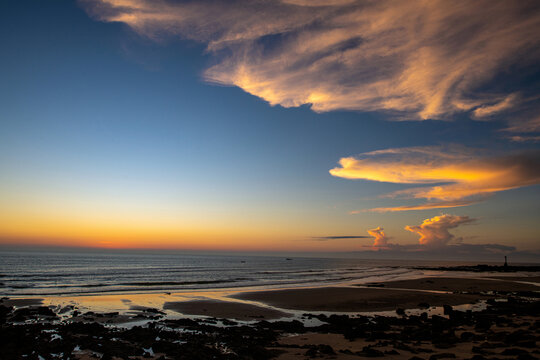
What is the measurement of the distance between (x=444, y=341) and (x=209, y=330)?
12367 millimetres

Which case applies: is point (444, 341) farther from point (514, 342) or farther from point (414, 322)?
point (414, 322)

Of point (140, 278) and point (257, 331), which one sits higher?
point (257, 331)

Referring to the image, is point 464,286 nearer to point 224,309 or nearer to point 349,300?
point 349,300

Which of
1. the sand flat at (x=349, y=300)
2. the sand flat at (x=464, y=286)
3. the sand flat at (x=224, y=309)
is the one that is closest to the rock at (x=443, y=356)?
the sand flat at (x=224, y=309)

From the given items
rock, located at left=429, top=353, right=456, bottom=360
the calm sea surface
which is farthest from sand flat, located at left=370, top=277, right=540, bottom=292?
rock, located at left=429, top=353, right=456, bottom=360

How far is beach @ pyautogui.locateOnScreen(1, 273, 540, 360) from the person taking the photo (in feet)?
44.8

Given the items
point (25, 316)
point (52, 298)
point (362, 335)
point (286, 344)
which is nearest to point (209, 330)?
point (286, 344)

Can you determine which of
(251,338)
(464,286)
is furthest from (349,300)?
(464,286)

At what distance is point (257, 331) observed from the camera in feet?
60.3

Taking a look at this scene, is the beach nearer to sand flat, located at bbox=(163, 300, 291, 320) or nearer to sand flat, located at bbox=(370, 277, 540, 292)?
sand flat, located at bbox=(163, 300, 291, 320)

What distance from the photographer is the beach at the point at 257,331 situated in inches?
538

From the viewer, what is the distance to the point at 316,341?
16.3 meters

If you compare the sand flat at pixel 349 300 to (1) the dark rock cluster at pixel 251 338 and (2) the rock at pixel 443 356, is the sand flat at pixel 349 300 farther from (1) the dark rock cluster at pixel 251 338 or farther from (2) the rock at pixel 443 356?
(2) the rock at pixel 443 356

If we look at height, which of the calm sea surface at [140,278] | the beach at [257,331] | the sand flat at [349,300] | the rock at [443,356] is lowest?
the calm sea surface at [140,278]
